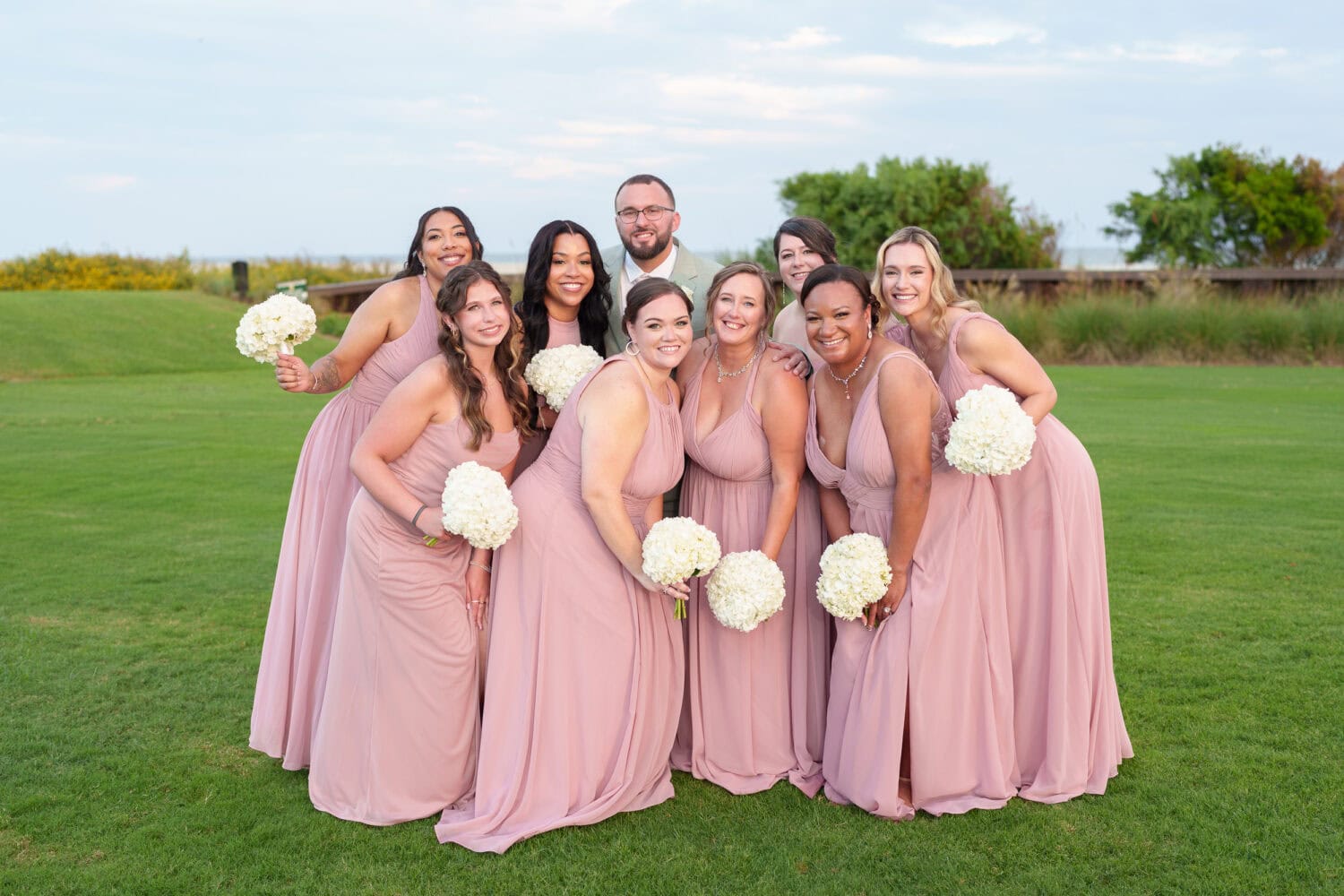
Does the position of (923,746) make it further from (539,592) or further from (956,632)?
(539,592)

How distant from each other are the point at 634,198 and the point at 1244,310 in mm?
21480

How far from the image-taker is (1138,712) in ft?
20.7

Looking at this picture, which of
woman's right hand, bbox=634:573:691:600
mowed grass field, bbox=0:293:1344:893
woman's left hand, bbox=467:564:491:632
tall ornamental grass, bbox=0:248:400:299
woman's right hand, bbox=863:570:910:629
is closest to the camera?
mowed grass field, bbox=0:293:1344:893

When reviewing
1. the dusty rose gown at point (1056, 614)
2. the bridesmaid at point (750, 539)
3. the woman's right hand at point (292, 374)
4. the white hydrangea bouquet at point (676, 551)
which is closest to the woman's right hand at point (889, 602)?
the bridesmaid at point (750, 539)

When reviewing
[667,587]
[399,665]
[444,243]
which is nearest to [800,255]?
[444,243]

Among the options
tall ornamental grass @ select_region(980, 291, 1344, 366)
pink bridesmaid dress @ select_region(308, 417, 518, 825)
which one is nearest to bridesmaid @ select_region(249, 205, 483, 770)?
pink bridesmaid dress @ select_region(308, 417, 518, 825)

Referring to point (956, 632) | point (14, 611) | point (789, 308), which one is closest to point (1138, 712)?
point (956, 632)

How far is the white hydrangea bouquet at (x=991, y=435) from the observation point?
4879mm

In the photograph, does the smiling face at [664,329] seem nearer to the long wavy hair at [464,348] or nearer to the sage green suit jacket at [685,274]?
Result: the long wavy hair at [464,348]

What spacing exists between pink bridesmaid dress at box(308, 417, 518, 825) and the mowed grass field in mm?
200

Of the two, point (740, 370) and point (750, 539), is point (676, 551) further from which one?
point (740, 370)

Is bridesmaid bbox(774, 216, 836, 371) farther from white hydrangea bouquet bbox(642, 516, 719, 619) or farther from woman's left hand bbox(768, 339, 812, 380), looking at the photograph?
white hydrangea bouquet bbox(642, 516, 719, 619)

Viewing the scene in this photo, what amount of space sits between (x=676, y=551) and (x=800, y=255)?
2057 millimetres

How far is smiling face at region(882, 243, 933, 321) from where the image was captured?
17.6 feet
